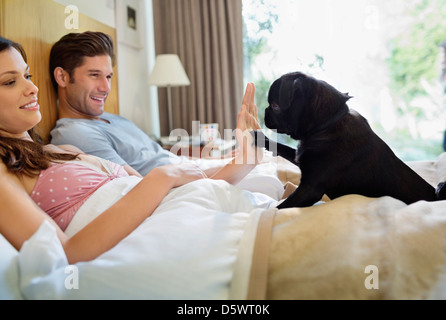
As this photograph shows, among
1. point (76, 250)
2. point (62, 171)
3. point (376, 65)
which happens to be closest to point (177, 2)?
point (376, 65)

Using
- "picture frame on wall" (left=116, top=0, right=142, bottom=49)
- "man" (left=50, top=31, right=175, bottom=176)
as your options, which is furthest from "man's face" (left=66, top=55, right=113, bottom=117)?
"picture frame on wall" (left=116, top=0, right=142, bottom=49)

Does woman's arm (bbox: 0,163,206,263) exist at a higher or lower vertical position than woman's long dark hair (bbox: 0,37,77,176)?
lower

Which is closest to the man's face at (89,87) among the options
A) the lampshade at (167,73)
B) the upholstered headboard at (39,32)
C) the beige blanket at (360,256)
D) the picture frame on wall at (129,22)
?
the upholstered headboard at (39,32)

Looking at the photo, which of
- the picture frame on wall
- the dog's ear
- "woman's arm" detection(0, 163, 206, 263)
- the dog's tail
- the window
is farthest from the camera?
the window

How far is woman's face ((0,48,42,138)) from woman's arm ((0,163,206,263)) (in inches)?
7.4

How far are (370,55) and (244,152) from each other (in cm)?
334

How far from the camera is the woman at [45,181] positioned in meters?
0.78

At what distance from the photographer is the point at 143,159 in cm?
182

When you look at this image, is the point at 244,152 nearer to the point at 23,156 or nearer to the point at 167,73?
the point at 23,156

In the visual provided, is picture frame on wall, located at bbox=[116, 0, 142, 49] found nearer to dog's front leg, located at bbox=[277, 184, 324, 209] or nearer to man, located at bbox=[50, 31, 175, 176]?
man, located at bbox=[50, 31, 175, 176]

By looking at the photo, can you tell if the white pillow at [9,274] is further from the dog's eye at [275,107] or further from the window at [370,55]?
the window at [370,55]

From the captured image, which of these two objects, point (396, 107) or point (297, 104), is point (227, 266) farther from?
point (396, 107)

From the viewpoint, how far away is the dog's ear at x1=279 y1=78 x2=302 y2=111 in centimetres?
118

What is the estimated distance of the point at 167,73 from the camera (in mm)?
3166
